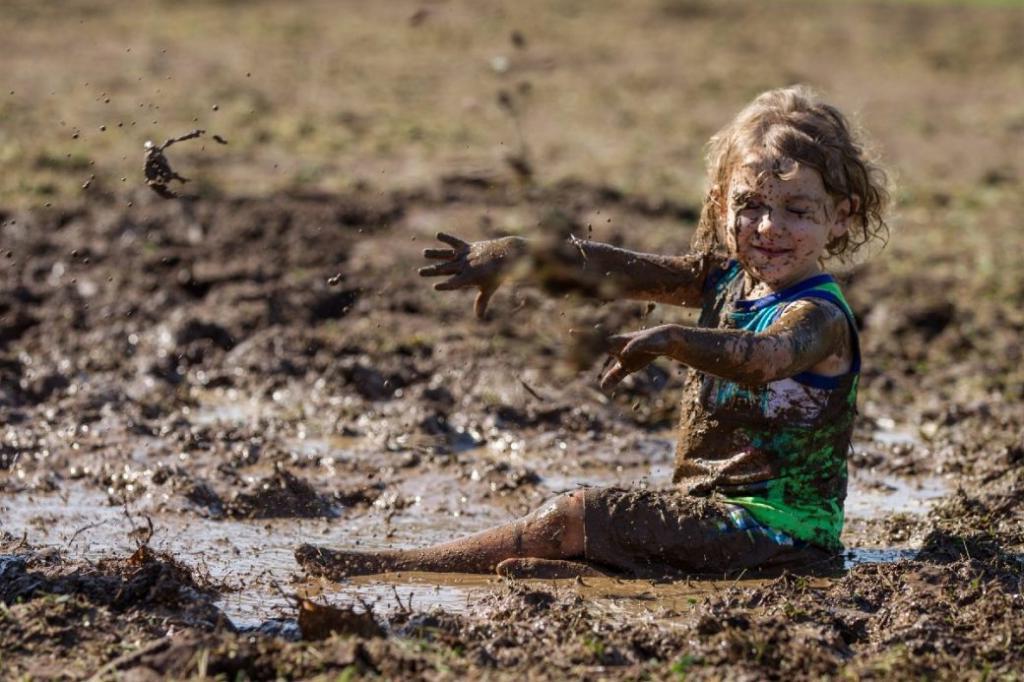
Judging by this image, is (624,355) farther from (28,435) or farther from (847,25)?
(847,25)

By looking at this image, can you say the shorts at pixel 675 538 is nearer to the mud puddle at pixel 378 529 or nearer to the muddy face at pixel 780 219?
the mud puddle at pixel 378 529

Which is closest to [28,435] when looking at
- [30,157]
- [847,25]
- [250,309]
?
[250,309]

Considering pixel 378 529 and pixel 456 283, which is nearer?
pixel 456 283

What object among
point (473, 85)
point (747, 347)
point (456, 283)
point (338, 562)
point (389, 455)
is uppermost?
point (747, 347)

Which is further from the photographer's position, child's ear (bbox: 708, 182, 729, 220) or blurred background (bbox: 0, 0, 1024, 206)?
blurred background (bbox: 0, 0, 1024, 206)


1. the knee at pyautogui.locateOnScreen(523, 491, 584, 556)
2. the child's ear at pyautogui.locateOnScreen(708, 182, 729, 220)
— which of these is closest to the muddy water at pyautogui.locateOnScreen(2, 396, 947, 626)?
the knee at pyautogui.locateOnScreen(523, 491, 584, 556)

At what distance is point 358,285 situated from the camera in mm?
8562

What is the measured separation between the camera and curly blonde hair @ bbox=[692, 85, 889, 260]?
16.3ft

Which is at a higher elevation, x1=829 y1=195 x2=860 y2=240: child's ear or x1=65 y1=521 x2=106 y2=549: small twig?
x1=829 y1=195 x2=860 y2=240: child's ear

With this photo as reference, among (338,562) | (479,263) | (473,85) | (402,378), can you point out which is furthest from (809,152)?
(473,85)

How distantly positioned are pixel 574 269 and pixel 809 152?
0.90 m

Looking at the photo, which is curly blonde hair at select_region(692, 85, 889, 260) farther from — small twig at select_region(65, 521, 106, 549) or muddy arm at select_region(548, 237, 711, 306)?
small twig at select_region(65, 521, 106, 549)

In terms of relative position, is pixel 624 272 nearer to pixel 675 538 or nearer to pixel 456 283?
pixel 456 283

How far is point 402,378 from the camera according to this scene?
7262mm
